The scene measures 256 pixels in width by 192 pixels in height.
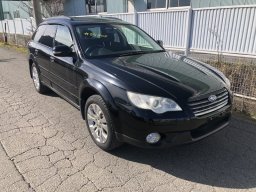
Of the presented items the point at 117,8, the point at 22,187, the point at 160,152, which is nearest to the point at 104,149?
the point at 160,152

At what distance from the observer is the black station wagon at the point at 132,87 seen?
8.92 feet

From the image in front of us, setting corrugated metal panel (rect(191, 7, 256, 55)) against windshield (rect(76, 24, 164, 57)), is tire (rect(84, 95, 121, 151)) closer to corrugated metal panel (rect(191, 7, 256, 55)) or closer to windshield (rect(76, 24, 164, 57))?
windshield (rect(76, 24, 164, 57))

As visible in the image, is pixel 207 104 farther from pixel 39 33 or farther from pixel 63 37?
pixel 39 33

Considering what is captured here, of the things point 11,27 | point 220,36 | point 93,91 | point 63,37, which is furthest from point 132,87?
point 11,27

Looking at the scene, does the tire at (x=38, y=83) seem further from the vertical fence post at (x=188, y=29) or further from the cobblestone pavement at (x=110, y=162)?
the vertical fence post at (x=188, y=29)

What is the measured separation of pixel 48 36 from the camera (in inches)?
191

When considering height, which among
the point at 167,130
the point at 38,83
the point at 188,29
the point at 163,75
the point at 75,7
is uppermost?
the point at 75,7

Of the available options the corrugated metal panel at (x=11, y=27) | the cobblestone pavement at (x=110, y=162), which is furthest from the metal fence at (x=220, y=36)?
the corrugated metal panel at (x=11, y=27)

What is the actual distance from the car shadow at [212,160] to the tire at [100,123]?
23 centimetres

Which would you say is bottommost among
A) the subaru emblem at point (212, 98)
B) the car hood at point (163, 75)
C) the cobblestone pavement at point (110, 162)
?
the cobblestone pavement at point (110, 162)

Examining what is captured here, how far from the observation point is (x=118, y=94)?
9.34ft

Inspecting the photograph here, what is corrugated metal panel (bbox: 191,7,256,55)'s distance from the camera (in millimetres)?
5230

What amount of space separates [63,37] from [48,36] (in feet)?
2.77

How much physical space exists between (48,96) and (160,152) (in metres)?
3.20
